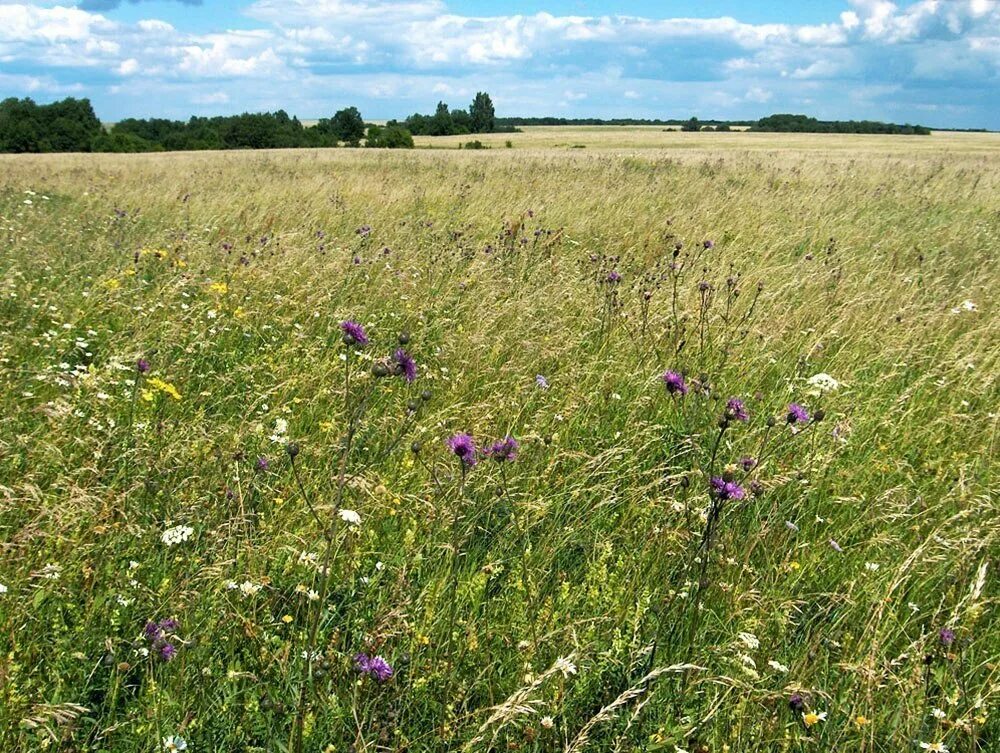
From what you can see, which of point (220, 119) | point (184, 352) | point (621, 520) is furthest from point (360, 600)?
point (220, 119)

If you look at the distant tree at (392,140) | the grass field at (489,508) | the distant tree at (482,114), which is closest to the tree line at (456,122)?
the distant tree at (482,114)

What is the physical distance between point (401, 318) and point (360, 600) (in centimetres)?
279

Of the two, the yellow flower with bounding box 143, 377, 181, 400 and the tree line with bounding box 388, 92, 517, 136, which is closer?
the yellow flower with bounding box 143, 377, 181, 400

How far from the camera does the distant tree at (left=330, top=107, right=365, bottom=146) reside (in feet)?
235

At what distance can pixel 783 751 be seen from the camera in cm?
165

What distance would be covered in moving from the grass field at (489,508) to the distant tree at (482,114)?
8403 cm

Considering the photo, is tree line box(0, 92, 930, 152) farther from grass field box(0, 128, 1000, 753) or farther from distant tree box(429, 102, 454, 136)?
grass field box(0, 128, 1000, 753)

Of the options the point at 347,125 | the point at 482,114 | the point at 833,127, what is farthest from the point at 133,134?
the point at 833,127

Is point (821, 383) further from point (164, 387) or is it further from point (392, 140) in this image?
point (392, 140)

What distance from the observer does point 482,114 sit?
88.4m

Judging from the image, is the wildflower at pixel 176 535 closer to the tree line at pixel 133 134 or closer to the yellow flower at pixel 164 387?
the yellow flower at pixel 164 387

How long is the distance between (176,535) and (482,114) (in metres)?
92.2

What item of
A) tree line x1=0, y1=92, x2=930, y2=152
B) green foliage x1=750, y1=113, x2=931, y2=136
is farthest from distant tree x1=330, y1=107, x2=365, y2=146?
green foliage x1=750, y1=113, x2=931, y2=136

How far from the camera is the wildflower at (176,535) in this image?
2.08 meters
